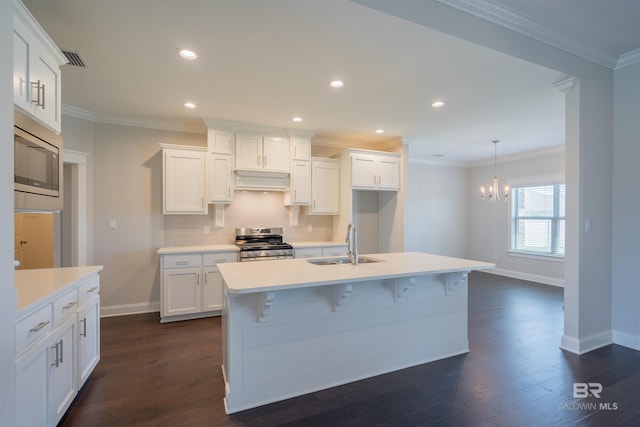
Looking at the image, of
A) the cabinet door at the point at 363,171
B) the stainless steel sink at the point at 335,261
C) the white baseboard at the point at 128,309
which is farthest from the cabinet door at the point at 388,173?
the white baseboard at the point at 128,309

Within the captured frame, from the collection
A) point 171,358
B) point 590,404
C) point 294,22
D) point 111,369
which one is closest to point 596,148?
point 590,404

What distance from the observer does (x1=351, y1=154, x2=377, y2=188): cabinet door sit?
468cm

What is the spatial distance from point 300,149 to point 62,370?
11.6 ft

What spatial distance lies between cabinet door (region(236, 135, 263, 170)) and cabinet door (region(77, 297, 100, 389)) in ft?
7.80

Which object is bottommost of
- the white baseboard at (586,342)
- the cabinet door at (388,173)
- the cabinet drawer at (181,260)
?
the white baseboard at (586,342)

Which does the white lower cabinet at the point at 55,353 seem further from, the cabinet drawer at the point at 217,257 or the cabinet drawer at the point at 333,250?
the cabinet drawer at the point at 333,250

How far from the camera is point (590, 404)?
2092mm

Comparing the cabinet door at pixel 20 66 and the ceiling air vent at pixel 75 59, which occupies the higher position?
the ceiling air vent at pixel 75 59

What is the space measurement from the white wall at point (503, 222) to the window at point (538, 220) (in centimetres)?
18

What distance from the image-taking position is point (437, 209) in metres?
7.12

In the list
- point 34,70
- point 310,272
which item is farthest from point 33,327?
point 310,272

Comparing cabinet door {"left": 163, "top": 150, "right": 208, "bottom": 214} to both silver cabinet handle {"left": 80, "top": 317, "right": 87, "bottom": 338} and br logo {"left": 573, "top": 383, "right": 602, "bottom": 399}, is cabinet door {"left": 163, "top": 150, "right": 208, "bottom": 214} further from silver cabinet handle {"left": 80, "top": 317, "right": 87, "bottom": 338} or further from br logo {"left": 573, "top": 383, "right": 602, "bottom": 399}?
br logo {"left": 573, "top": 383, "right": 602, "bottom": 399}

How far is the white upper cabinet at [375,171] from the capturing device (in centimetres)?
469

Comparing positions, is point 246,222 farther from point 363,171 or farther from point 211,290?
point 363,171
